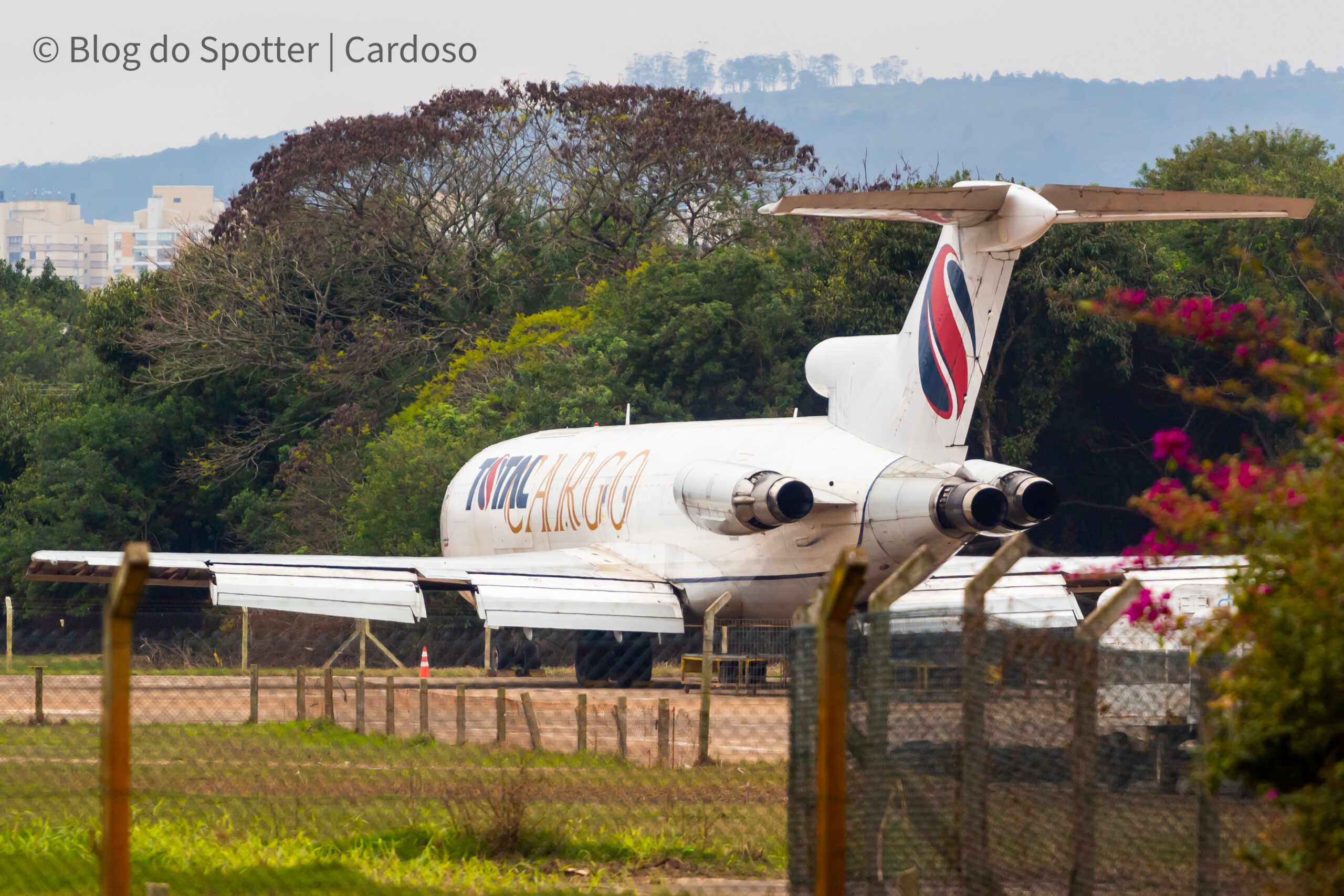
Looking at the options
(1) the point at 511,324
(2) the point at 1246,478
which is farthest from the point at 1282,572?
(1) the point at 511,324

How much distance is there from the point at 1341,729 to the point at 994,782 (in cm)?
189

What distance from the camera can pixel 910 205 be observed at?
18625 mm

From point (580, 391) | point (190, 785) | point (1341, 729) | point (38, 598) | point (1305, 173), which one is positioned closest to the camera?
point (1341, 729)

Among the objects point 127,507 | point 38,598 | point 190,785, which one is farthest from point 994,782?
point 127,507

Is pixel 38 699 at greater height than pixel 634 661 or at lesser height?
greater

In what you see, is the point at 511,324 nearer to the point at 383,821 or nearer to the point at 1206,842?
the point at 383,821

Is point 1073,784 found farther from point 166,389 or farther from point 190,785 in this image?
point 166,389

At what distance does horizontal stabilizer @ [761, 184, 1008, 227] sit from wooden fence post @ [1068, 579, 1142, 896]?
33.0 ft

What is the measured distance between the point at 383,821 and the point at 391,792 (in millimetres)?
1184

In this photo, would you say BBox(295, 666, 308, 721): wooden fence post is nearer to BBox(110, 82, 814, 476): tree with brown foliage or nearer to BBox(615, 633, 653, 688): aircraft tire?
BBox(615, 633, 653, 688): aircraft tire

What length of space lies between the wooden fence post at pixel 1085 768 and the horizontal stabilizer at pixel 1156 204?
12.5 meters

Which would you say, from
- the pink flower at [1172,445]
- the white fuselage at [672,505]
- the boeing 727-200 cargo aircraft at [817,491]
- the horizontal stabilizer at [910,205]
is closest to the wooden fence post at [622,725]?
the boeing 727-200 cargo aircraft at [817,491]

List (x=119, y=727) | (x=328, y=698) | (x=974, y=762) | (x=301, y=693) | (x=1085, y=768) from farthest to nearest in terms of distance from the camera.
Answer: (x=328, y=698)
(x=301, y=693)
(x=1085, y=768)
(x=974, y=762)
(x=119, y=727)

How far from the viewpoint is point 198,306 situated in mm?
51625
